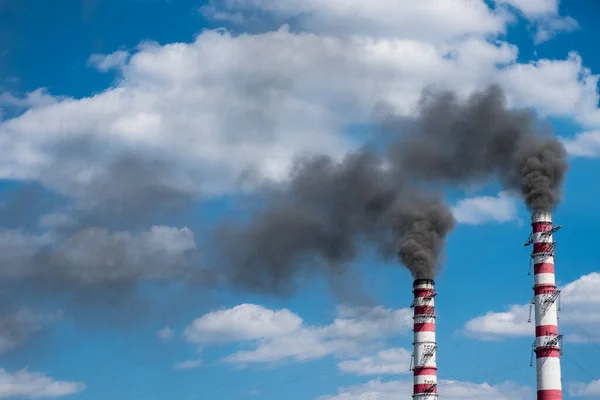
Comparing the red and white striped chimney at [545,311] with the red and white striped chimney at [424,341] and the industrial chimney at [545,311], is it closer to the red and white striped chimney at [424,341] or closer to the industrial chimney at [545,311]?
the industrial chimney at [545,311]

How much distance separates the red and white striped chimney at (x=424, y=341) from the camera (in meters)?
53.2

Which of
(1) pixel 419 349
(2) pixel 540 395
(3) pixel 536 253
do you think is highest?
(3) pixel 536 253

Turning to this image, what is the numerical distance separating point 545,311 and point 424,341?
26.4 ft

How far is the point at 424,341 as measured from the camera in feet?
176

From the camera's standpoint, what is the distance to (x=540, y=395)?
47469mm

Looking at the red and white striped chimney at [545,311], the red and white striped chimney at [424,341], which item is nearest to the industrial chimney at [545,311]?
the red and white striped chimney at [545,311]

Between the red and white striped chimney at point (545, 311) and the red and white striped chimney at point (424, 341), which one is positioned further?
the red and white striped chimney at point (424, 341)

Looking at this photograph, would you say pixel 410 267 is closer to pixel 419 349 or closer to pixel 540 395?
pixel 419 349

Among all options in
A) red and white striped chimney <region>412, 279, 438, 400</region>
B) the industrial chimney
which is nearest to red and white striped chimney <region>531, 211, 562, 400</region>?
the industrial chimney

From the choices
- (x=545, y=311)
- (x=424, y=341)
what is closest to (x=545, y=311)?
(x=545, y=311)

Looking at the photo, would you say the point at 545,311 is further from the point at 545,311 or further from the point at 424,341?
the point at 424,341

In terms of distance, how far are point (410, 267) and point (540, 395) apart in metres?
10.9

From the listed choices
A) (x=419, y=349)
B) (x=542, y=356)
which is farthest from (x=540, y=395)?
(x=419, y=349)

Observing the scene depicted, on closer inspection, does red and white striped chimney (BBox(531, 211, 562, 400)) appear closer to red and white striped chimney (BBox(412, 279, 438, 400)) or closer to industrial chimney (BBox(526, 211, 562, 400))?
industrial chimney (BBox(526, 211, 562, 400))
